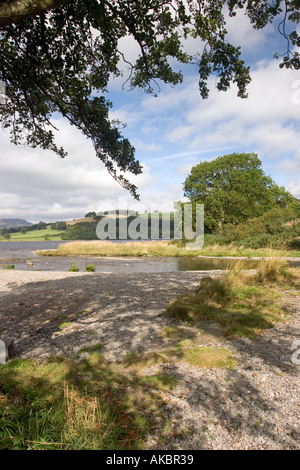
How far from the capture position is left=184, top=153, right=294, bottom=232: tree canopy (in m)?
39.7

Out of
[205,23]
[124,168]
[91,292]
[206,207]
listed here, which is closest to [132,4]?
[205,23]

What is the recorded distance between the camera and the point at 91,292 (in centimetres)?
1070

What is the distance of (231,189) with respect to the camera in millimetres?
40594

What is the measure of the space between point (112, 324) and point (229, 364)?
3.39 m

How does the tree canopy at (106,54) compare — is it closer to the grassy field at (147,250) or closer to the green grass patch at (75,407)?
the green grass patch at (75,407)

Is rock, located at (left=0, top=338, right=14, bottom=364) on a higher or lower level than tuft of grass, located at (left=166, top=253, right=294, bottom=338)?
lower

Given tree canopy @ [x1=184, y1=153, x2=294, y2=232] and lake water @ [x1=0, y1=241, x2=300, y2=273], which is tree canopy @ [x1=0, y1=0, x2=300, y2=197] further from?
tree canopy @ [x1=184, y1=153, x2=294, y2=232]

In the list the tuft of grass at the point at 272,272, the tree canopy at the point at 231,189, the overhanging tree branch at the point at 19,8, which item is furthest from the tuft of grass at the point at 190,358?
the tree canopy at the point at 231,189

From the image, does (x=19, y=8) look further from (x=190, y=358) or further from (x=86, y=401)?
(x=190, y=358)

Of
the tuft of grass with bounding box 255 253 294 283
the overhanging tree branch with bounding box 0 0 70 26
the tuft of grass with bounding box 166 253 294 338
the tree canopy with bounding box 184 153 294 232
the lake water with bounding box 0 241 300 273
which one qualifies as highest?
the tree canopy with bounding box 184 153 294 232

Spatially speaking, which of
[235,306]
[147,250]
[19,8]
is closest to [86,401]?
[19,8]

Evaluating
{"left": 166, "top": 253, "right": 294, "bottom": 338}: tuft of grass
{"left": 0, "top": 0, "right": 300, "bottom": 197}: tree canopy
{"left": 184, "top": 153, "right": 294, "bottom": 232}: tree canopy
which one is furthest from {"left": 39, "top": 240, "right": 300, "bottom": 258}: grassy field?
{"left": 0, "top": 0, "right": 300, "bottom": 197}: tree canopy

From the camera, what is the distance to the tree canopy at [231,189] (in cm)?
3972
